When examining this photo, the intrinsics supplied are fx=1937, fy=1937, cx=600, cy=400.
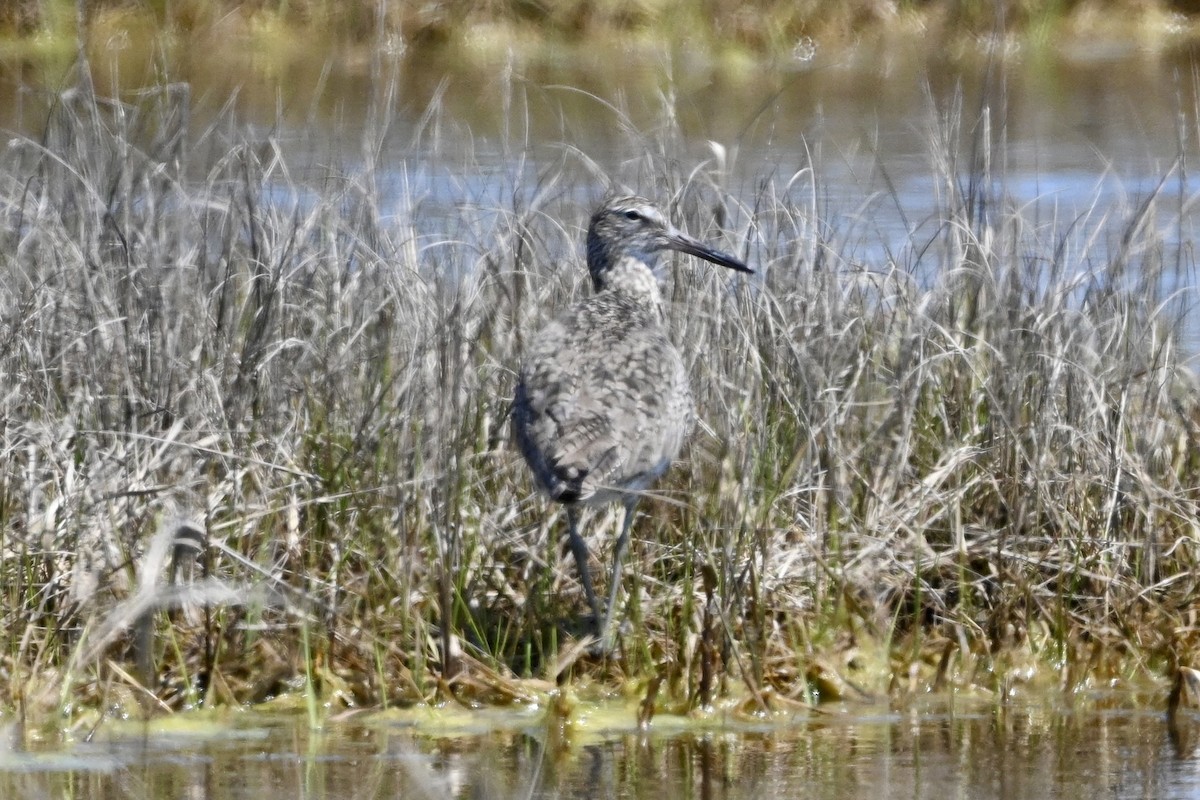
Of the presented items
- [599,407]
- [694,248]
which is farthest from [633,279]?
[599,407]

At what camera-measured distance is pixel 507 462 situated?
215 inches

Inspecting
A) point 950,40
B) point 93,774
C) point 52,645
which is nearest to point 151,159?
point 52,645

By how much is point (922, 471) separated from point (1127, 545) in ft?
2.19

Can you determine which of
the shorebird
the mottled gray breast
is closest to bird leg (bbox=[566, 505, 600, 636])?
the shorebird

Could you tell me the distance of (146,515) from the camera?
4902mm

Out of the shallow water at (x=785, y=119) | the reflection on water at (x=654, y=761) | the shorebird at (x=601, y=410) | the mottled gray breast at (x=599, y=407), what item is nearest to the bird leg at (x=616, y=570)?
the shorebird at (x=601, y=410)

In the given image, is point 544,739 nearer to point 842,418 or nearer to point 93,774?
point 93,774

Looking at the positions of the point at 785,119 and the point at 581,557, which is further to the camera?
the point at 785,119

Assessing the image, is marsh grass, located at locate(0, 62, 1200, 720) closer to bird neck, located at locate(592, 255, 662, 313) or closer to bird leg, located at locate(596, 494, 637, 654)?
bird leg, located at locate(596, 494, 637, 654)

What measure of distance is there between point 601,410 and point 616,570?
43 centimetres

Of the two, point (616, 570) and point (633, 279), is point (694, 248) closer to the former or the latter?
point (633, 279)

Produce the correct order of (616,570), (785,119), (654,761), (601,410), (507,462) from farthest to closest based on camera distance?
1. (785,119)
2. (507,462)
3. (616,570)
4. (601,410)
5. (654,761)

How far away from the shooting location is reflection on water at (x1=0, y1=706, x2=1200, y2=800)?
13.4 feet

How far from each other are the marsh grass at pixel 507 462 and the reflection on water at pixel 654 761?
0.50 ft
